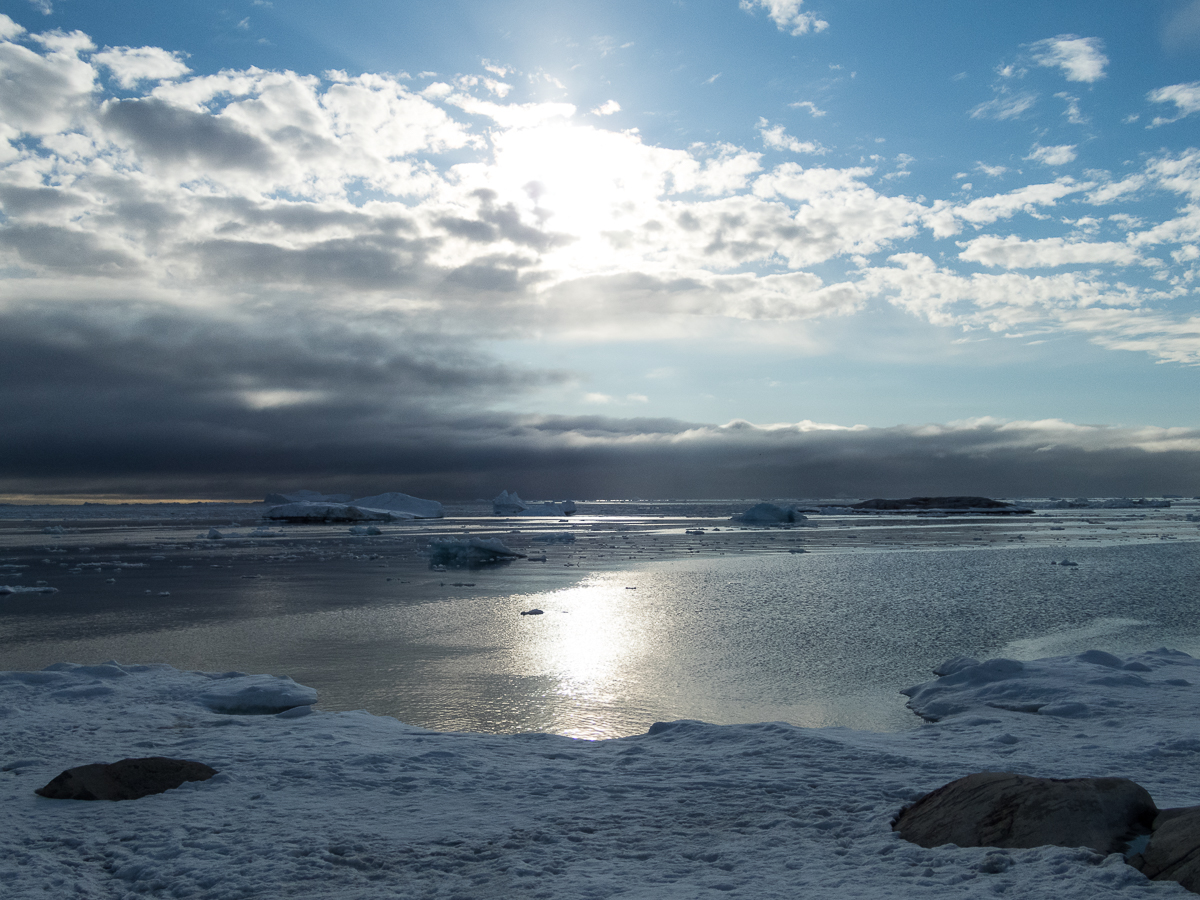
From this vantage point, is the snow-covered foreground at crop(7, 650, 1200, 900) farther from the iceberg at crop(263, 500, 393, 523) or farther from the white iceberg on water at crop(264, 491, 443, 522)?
the white iceberg on water at crop(264, 491, 443, 522)

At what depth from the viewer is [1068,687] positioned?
22.9 ft

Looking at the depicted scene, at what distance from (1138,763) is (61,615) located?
1493cm

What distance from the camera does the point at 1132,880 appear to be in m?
2.99

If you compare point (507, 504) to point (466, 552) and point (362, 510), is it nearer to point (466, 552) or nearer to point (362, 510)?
point (362, 510)

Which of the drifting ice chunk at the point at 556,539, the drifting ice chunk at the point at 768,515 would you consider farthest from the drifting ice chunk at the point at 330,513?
the drifting ice chunk at the point at 556,539

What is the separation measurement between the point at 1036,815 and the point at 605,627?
8.41m

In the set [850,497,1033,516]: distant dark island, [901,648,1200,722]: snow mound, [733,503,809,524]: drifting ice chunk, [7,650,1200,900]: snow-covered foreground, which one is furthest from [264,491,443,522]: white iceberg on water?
[901,648,1200,722]: snow mound

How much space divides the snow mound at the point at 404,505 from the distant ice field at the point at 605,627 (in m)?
50.8

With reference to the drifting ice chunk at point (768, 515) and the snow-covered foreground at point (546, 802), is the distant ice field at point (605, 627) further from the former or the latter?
the drifting ice chunk at point (768, 515)

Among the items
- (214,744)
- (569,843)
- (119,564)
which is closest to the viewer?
(569,843)

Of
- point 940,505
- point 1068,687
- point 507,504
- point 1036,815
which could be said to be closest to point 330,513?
point 507,504

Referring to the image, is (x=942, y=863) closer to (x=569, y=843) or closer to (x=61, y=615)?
(x=569, y=843)

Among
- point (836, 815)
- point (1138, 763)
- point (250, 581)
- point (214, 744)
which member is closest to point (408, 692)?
point (214, 744)

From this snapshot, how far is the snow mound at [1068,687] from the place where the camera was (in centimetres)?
641
